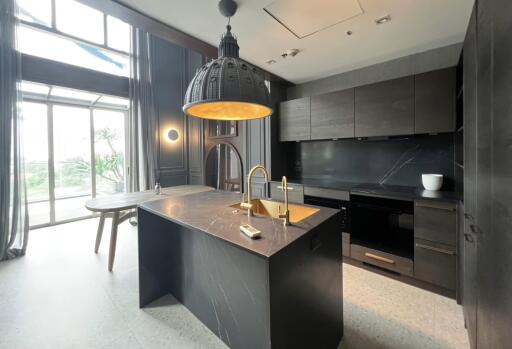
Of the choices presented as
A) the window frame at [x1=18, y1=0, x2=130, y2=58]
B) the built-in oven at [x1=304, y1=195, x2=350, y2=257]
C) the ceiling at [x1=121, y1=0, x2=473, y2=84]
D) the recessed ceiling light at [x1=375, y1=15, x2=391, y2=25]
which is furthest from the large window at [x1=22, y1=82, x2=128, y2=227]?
the recessed ceiling light at [x1=375, y1=15, x2=391, y2=25]

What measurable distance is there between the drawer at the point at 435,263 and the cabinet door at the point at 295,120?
189 cm

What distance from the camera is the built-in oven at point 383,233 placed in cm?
230

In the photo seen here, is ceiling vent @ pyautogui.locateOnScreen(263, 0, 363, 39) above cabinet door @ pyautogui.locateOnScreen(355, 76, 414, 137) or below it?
above

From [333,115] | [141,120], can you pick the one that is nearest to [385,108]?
[333,115]

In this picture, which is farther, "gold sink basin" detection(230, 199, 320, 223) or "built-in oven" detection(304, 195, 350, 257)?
"built-in oven" detection(304, 195, 350, 257)

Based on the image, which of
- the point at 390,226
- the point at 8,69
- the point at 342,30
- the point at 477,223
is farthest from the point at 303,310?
the point at 8,69

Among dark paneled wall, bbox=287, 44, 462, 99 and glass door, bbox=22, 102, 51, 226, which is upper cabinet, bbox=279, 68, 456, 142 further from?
glass door, bbox=22, 102, 51, 226

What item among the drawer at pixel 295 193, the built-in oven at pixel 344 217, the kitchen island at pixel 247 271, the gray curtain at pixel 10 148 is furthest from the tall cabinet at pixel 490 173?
the gray curtain at pixel 10 148

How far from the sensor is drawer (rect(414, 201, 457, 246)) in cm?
197

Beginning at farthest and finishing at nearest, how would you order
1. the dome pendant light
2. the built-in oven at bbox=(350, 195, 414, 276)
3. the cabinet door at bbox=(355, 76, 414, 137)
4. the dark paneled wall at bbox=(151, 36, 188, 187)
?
the dark paneled wall at bbox=(151, 36, 188, 187), the cabinet door at bbox=(355, 76, 414, 137), the built-in oven at bbox=(350, 195, 414, 276), the dome pendant light

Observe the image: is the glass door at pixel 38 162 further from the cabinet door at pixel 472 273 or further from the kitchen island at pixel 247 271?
the cabinet door at pixel 472 273

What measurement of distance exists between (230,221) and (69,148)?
474 centimetres

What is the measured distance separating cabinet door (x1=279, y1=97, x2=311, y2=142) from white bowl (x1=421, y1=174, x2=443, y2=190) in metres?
1.50

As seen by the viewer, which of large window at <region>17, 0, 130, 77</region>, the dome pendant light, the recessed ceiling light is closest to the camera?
the dome pendant light
